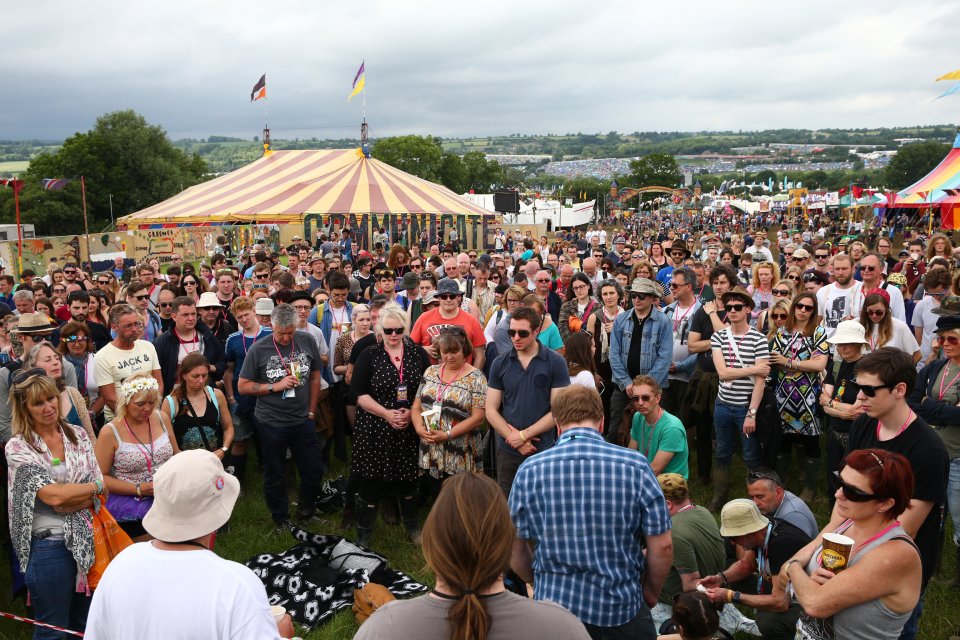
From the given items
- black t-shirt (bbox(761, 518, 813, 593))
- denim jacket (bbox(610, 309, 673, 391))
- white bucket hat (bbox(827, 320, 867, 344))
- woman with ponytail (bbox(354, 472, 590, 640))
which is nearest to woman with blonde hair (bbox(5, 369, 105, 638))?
woman with ponytail (bbox(354, 472, 590, 640))

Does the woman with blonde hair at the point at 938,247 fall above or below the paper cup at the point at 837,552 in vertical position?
above

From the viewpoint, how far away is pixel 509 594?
1.76m

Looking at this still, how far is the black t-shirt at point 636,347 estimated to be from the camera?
596 centimetres

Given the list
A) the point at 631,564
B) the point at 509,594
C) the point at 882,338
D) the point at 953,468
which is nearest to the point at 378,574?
the point at 631,564

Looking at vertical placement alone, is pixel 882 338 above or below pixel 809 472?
above

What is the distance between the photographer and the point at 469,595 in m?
1.68

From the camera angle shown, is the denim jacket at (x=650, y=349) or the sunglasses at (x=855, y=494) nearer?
the sunglasses at (x=855, y=494)

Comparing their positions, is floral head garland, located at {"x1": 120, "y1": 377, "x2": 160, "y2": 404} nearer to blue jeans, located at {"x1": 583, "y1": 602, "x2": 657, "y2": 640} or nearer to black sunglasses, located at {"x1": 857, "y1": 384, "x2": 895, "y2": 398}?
blue jeans, located at {"x1": 583, "y1": 602, "x2": 657, "y2": 640}

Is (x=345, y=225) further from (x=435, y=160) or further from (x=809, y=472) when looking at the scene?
(x=435, y=160)

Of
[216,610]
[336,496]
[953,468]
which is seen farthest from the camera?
[336,496]

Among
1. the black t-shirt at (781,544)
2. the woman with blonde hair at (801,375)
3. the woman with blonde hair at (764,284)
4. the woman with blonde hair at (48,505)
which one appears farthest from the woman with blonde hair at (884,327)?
the woman with blonde hair at (48,505)

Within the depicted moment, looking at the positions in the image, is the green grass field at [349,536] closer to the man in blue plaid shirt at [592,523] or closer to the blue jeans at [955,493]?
the blue jeans at [955,493]

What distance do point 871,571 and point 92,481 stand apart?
360 cm

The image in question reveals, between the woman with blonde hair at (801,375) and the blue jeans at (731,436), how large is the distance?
275 millimetres
